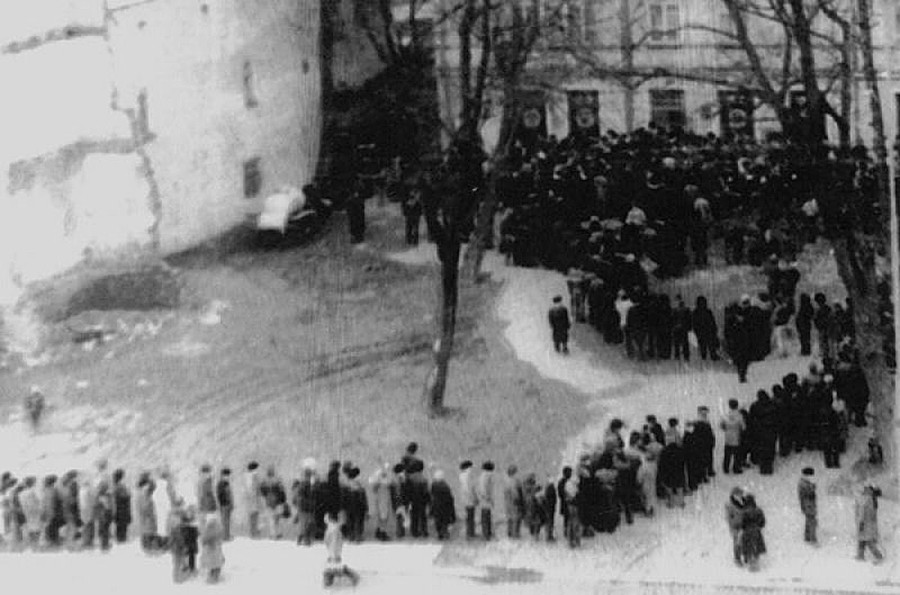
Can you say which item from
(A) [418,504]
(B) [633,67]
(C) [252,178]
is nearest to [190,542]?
(A) [418,504]

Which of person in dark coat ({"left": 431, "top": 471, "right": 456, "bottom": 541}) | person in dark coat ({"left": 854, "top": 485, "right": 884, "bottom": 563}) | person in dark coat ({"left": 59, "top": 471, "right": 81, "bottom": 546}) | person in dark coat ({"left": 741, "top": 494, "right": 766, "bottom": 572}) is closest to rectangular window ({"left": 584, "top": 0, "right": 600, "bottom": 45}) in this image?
person in dark coat ({"left": 431, "top": 471, "right": 456, "bottom": 541})

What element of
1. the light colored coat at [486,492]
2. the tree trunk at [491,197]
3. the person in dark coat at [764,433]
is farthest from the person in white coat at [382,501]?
the person in dark coat at [764,433]

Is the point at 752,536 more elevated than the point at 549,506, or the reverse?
the point at 549,506

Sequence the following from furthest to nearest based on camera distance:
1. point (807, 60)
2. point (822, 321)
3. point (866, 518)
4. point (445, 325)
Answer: point (445, 325), point (822, 321), point (807, 60), point (866, 518)

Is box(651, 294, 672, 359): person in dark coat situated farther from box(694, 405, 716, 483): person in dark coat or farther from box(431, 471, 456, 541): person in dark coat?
box(431, 471, 456, 541): person in dark coat

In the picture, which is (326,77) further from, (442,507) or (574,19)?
(442,507)

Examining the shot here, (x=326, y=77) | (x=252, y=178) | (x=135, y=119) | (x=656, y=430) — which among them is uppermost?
(x=326, y=77)

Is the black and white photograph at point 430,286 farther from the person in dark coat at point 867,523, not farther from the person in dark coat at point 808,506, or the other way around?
the person in dark coat at point 867,523
